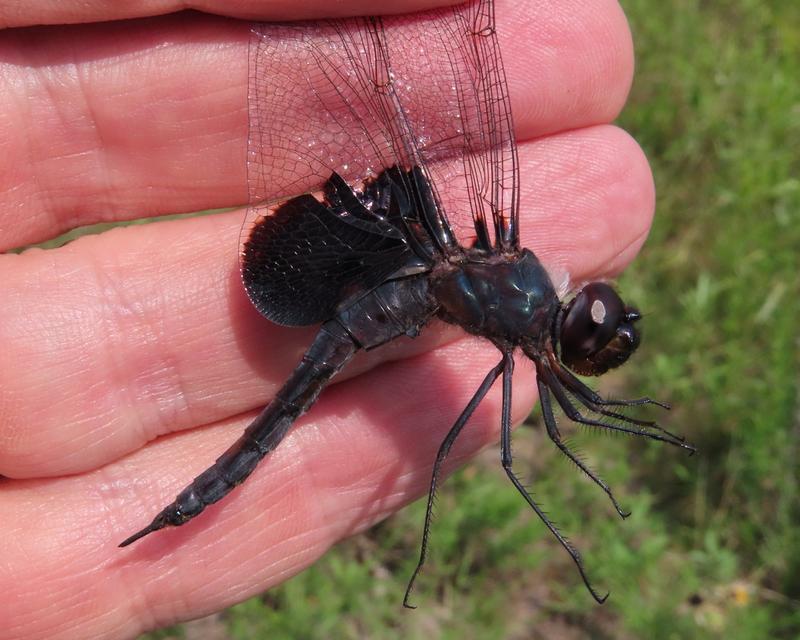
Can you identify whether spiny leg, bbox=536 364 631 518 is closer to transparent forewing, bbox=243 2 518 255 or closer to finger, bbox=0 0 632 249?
transparent forewing, bbox=243 2 518 255

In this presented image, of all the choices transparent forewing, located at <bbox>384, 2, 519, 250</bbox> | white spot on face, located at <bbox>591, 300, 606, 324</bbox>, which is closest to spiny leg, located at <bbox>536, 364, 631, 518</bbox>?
white spot on face, located at <bbox>591, 300, 606, 324</bbox>

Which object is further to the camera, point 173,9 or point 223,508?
point 223,508

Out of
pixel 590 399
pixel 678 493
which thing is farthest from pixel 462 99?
pixel 678 493

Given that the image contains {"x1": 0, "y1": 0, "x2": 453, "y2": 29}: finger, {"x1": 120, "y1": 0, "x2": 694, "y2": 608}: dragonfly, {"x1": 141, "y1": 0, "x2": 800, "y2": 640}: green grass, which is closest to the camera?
{"x1": 0, "y1": 0, "x2": 453, "y2": 29}: finger

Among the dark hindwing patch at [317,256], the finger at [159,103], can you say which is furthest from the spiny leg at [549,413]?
the finger at [159,103]

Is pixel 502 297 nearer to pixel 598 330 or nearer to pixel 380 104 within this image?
pixel 598 330

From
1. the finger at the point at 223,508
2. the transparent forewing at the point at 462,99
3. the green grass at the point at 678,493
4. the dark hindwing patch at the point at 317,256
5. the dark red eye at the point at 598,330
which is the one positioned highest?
the transparent forewing at the point at 462,99

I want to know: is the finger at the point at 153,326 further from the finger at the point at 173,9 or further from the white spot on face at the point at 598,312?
the finger at the point at 173,9
